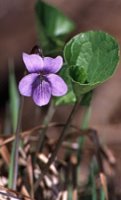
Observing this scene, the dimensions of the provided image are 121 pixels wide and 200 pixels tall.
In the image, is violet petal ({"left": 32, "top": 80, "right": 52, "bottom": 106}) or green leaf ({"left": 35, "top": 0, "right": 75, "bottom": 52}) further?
green leaf ({"left": 35, "top": 0, "right": 75, "bottom": 52})

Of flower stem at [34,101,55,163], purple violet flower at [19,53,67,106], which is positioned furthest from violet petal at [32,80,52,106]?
flower stem at [34,101,55,163]

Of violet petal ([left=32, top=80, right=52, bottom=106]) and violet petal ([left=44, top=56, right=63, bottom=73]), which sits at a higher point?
violet petal ([left=44, top=56, right=63, bottom=73])

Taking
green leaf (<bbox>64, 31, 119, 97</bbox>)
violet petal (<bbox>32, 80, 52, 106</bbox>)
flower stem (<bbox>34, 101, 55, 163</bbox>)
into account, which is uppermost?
green leaf (<bbox>64, 31, 119, 97</bbox>)

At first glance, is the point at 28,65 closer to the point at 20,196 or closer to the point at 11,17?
the point at 20,196

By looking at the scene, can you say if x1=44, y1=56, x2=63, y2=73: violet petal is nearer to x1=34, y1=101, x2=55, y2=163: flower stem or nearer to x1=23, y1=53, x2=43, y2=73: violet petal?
x1=23, y1=53, x2=43, y2=73: violet petal

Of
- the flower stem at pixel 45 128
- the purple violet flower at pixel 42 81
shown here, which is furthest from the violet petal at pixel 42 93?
the flower stem at pixel 45 128

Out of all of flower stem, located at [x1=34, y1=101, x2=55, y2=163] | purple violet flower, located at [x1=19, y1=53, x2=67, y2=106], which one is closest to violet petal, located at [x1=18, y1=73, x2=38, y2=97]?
purple violet flower, located at [x1=19, y1=53, x2=67, y2=106]

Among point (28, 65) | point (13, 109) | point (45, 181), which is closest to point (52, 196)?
point (45, 181)

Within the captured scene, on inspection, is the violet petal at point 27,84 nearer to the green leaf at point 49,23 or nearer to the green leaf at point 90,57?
the green leaf at point 90,57
